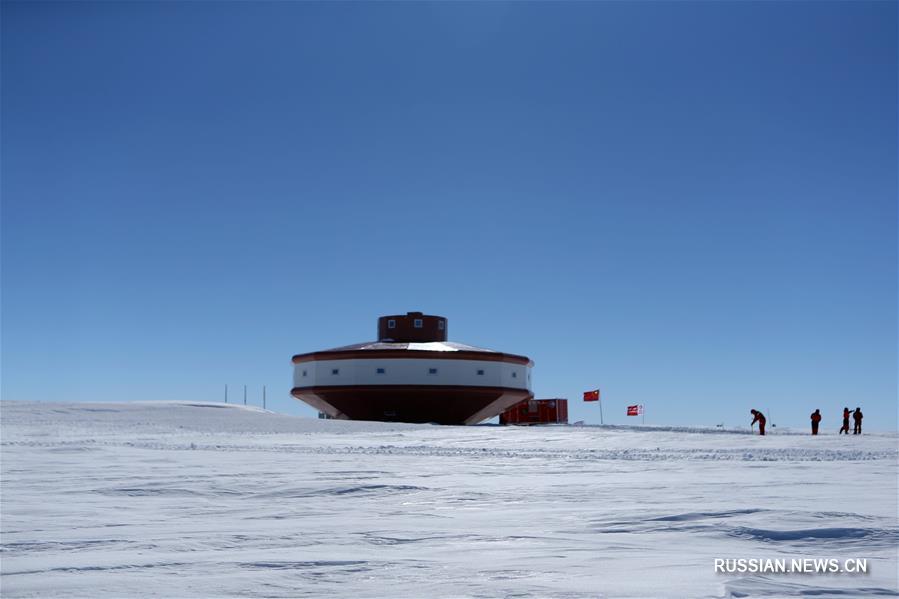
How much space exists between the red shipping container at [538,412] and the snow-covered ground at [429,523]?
97.1ft

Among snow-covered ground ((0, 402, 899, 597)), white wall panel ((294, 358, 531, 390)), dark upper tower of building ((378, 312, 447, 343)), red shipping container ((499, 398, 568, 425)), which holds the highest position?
dark upper tower of building ((378, 312, 447, 343))

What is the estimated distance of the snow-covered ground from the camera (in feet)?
15.2

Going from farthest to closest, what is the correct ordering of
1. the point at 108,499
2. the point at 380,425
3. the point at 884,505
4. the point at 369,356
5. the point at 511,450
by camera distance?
the point at 369,356 < the point at 380,425 < the point at 511,450 < the point at 108,499 < the point at 884,505

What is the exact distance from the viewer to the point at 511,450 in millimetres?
16312

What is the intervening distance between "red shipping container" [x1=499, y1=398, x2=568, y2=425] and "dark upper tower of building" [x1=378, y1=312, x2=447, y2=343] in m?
5.70

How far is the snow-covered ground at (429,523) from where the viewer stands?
4.62 metres

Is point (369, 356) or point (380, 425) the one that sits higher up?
point (369, 356)

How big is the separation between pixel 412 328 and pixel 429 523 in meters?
36.1

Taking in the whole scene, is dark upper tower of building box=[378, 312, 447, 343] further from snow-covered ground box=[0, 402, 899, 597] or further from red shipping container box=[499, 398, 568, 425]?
snow-covered ground box=[0, 402, 899, 597]

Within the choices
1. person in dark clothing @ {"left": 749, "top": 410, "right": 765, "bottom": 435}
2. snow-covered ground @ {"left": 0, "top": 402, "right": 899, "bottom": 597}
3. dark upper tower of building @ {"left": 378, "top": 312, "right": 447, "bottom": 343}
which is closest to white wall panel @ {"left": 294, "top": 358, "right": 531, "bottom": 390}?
dark upper tower of building @ {"left": 378, "top": 312, "right": 447, "bottom": 343}

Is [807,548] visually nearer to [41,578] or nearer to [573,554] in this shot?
[573,554]

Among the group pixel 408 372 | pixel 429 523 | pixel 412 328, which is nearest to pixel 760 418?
pixel 408 372

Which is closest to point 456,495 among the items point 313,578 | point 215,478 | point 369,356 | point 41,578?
point 215,478

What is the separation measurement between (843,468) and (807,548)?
23.3 ft
